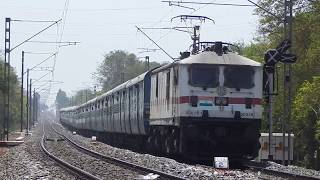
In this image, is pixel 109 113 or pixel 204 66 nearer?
pixel 204 66

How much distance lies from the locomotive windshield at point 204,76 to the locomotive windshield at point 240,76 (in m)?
0.34

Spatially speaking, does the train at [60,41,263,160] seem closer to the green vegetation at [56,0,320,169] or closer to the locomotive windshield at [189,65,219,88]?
the locomotive windshield at [189,65,219,88]

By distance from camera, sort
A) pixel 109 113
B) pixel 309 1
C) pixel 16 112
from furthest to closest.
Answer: pixel 16 112 → pixel 309 1 → pixel 109 113

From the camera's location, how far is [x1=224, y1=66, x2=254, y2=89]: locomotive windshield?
65.9ft

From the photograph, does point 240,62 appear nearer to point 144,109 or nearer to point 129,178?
point 129,178

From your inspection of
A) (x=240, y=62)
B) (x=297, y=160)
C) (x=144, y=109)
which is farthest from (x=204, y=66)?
(x=297, y=160)

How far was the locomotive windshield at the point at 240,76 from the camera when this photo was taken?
20078 millimetres

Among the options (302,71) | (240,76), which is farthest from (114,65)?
(240,76)

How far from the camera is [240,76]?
2014 centimetres

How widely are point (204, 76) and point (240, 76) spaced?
1104 millimetres

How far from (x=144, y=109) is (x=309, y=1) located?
72.2 feet

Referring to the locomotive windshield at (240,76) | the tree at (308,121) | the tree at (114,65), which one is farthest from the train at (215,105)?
the tree at (114,65)

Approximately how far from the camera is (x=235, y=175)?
1759 centimetres

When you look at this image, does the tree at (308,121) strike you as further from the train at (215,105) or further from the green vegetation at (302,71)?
the train at (215,105)
